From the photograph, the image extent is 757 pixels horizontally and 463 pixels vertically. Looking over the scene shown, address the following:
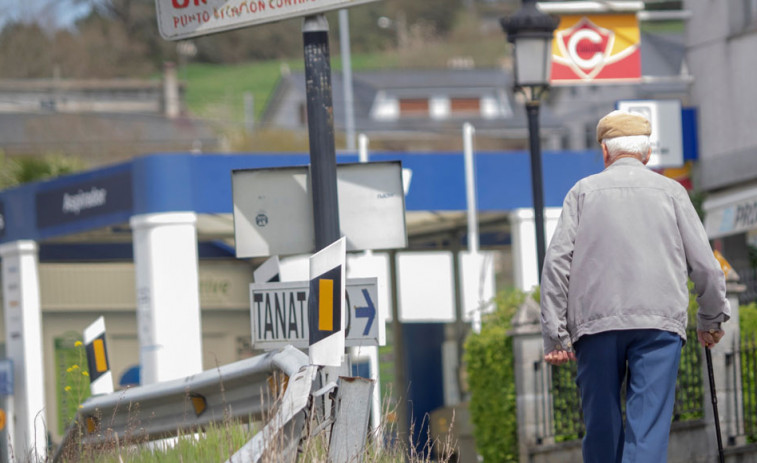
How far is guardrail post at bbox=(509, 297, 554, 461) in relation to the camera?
35.1ft

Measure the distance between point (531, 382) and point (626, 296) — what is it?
216 inches

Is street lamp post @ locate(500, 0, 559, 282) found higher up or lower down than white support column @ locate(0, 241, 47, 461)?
higher up

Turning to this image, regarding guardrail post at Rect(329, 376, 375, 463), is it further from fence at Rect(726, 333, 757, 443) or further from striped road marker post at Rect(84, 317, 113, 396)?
fence at Rect(726, 333, 757, 443)

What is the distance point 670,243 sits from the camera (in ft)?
18.0

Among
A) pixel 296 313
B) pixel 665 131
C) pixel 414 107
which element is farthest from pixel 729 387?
pixel 414 107

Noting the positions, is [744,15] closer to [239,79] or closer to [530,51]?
[530,51]

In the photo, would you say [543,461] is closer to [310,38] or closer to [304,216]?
[304,216]

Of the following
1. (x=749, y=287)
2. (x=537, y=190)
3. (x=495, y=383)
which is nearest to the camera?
(x=537, y=190)

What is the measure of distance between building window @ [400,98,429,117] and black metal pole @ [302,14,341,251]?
7304 centimetres

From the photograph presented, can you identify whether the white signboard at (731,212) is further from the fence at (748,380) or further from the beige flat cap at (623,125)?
the beige flat cap at (623,125)

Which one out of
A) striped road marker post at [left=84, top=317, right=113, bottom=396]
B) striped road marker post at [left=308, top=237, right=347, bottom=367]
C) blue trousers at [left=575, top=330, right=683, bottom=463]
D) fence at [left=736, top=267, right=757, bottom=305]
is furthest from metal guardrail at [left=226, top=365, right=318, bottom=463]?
fence at [left=736, top=267, right=757, bottom=305]

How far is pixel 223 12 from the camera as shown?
736 centimetres

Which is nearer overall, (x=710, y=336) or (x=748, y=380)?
(x=710, y=336)

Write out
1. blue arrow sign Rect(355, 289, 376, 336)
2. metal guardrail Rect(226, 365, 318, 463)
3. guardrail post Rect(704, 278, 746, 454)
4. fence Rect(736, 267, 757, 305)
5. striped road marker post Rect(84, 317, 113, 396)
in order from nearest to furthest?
metal guardrail Rect(226, 365, 318, 463) → blue arrow sign Rect(355, 289, 376, 336) → striped road marker post Rect(84, 317, 113, 396) → guardrail post Rect(704, 278, 746, 454) → fence Rect(736, 267, 757, 305)
